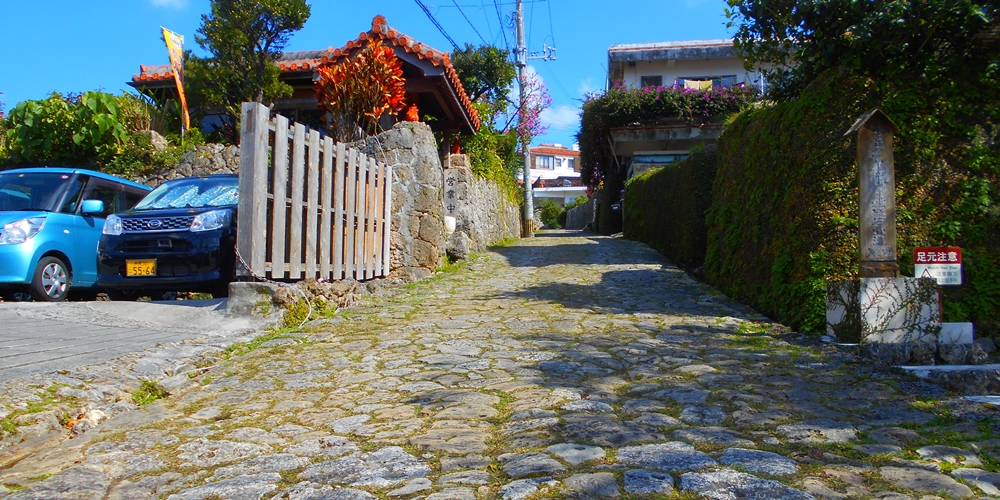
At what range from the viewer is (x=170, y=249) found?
23.6ft

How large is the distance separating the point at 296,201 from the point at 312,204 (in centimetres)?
40

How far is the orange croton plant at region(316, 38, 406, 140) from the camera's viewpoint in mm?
10203

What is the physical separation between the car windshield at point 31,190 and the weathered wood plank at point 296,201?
12.3ft

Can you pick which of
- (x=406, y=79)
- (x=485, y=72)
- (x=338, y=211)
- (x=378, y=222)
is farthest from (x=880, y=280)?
(x=485, y=72)

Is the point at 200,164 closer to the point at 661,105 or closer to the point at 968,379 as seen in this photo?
the point at 661,105

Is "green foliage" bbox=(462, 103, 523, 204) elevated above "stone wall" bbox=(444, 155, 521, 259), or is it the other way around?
"green foliage" bbox=(462, 103, 523, 204)

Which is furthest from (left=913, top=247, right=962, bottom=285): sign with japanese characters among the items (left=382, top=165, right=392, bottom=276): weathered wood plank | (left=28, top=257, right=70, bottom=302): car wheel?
(left=28, top=257, right=70, bottom=302): car wheel

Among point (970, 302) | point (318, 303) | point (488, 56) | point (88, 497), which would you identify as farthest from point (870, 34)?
point (488, 56)

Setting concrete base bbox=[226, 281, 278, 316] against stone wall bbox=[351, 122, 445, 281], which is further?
stone wall bbox=[351, 122, 445, 281]

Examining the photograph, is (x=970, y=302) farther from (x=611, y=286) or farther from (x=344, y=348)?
(x=344, y=348)

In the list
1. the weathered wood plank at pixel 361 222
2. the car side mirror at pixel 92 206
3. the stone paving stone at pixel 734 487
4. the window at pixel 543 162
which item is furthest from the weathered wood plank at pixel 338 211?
the window at pixel 543 162

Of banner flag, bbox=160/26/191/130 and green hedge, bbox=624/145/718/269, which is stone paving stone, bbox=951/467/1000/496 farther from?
banner flag, bbox=160/26/191/130

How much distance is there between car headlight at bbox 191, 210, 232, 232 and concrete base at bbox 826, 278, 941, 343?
604 cm

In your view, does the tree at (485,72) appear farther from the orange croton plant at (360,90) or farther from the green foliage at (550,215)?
the green foliage at (550,215)
